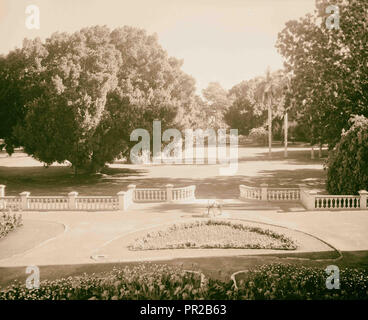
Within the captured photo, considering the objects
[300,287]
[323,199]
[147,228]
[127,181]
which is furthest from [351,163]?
[127,181]

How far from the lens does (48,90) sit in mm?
33219

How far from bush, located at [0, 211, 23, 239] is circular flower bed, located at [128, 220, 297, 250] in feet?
20.7

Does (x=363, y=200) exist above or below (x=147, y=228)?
above

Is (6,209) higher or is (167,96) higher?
(167,96)

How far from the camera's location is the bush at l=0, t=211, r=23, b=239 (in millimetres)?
17812

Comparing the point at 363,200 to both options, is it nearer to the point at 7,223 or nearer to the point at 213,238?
the point at 213,238

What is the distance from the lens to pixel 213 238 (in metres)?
17.1

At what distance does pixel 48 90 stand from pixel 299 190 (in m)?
22.1

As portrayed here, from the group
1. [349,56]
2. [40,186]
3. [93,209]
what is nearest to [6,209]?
[93,209]

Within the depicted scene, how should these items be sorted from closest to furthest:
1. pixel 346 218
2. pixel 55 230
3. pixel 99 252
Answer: pixel 99 252 → pixel 55 230 → pixel 346 218

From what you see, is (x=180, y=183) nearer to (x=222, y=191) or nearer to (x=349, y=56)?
(x=222, y=191)

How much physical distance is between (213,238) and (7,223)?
32.2 feet

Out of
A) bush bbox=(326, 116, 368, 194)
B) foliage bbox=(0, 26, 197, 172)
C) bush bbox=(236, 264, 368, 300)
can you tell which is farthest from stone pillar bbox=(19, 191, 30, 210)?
bush bbox=(326, 116, 368, 194)

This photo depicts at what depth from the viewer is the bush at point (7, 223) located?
1781 centimetres
